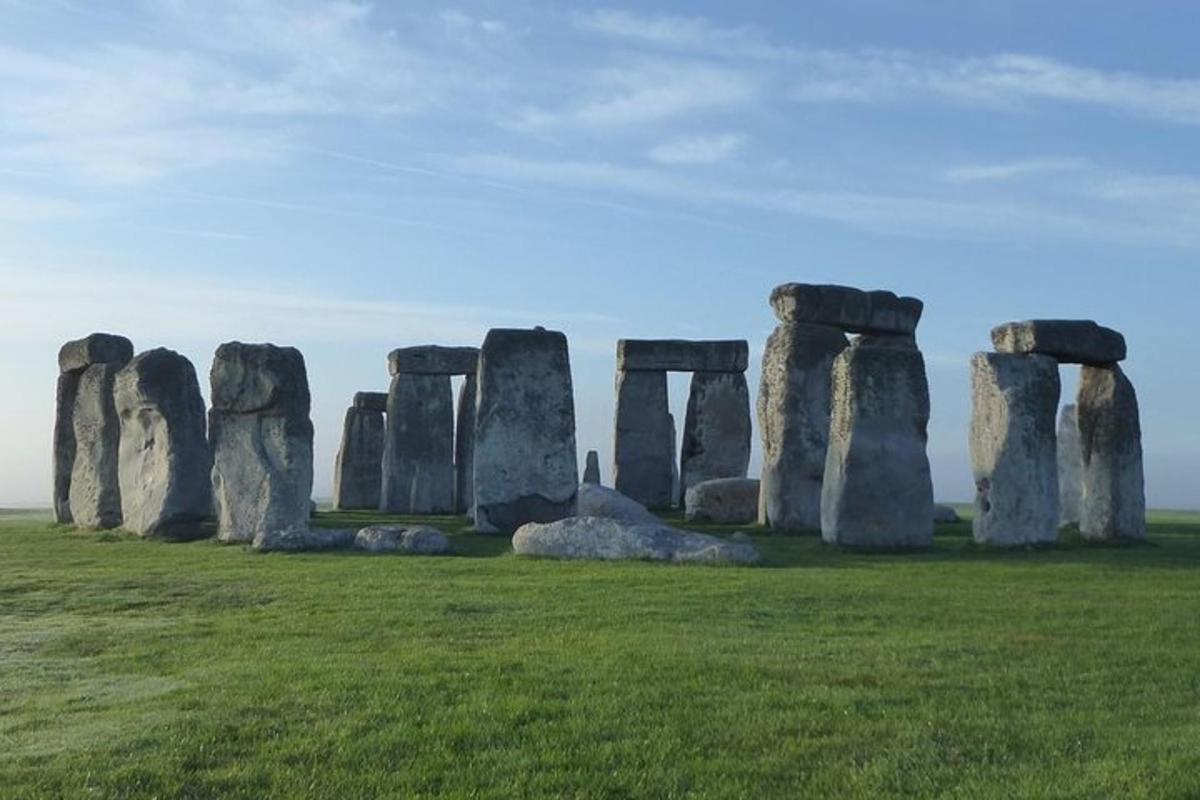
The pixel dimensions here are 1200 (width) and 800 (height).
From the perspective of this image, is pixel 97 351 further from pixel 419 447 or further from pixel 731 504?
pixel 731 504

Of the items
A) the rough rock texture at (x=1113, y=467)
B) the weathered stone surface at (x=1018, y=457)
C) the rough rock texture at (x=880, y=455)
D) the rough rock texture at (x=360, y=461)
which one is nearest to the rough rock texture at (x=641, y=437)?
the rough rock texture at (x=360, y=461)

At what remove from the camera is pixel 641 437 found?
30078 millimetres

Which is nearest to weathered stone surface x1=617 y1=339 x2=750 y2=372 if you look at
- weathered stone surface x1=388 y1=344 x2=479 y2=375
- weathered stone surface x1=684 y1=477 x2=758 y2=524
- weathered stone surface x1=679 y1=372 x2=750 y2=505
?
weathered stone surface x1=679 y1=372 x2=750 y2=505

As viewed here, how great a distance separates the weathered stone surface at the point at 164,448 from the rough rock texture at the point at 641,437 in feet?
35.7

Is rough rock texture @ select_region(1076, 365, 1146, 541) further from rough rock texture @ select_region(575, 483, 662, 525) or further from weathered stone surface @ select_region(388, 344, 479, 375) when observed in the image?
weathered stone surface @ select_region(388, 344, 479, 375)

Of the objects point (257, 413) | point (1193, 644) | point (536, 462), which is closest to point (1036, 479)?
point (536, 462)

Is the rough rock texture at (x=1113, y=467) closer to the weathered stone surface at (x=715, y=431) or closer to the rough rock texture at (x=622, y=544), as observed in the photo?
the rough rock texture at (x=622, y=544)

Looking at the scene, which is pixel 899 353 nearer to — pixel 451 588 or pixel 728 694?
pixel 451 588

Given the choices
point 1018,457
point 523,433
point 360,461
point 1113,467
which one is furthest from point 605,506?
point 360,461

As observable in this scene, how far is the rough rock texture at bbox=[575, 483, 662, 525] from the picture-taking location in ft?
67.4

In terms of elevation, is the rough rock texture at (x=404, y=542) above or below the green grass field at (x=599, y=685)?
above

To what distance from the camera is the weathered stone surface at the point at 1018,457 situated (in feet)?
59.4

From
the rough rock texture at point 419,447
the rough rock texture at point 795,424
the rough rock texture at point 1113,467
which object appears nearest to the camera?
the rough rock texture at point 1113,467

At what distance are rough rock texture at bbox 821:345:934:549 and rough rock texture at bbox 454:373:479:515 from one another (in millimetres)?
11737
